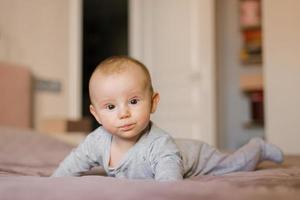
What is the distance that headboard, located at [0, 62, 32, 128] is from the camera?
2730mm

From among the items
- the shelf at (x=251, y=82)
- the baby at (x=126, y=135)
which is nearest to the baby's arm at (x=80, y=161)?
the baby at (x=126, y=135)

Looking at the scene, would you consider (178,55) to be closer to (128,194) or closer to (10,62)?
(10,62)

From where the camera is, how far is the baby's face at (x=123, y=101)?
0.90 m

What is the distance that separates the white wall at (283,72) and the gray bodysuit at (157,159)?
171 cm

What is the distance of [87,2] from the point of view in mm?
6031

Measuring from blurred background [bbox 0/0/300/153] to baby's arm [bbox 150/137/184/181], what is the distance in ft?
6.54

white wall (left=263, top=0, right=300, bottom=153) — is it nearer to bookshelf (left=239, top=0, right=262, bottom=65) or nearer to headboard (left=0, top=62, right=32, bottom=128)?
bookshelf (left=239, top=0, right=262, bottom=65)

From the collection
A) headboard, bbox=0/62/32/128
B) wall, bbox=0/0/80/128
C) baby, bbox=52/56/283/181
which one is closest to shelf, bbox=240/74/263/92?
wall, bbox=0/0/80/128

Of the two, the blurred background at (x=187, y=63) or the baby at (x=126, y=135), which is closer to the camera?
the baby at (x=126, y=135)

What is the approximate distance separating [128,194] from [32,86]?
8.73ft

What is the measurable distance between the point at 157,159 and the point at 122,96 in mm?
149

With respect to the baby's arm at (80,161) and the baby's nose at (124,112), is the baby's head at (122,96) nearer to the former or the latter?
the baby's nose at (124,112)

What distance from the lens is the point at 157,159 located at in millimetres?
904

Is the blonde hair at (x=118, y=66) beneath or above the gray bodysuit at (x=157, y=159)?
above
